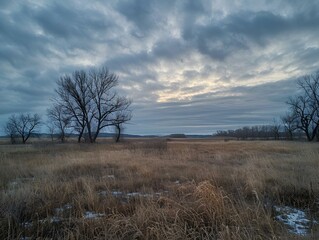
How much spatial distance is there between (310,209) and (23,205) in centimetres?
624

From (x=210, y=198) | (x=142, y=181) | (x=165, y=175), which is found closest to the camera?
(x=210, y=198)

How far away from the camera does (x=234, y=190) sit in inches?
265

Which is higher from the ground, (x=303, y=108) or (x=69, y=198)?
(x=303, y=108)

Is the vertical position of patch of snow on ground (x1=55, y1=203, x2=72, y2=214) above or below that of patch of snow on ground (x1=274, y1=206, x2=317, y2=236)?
above

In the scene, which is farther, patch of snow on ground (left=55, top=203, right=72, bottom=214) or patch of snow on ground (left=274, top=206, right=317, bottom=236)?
patch of snow on ground (left=55, top=203, right=72, bottom=214)

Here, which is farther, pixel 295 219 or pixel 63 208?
pixel 63 208

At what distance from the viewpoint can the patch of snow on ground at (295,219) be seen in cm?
418

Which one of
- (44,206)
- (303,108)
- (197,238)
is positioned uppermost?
(303,108)

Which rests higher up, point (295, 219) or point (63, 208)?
point (63, 208)

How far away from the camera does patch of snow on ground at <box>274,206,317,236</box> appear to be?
418 cm

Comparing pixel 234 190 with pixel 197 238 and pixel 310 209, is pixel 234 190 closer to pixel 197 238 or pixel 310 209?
pixel 310 209

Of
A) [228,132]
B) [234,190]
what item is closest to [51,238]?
[234,190]

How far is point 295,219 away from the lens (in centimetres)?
475

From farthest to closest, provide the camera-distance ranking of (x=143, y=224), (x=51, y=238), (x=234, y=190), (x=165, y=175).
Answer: (x=165, y=175) < (x=234, y=190) < (x=143, y=224) < (x=51, y=238)
